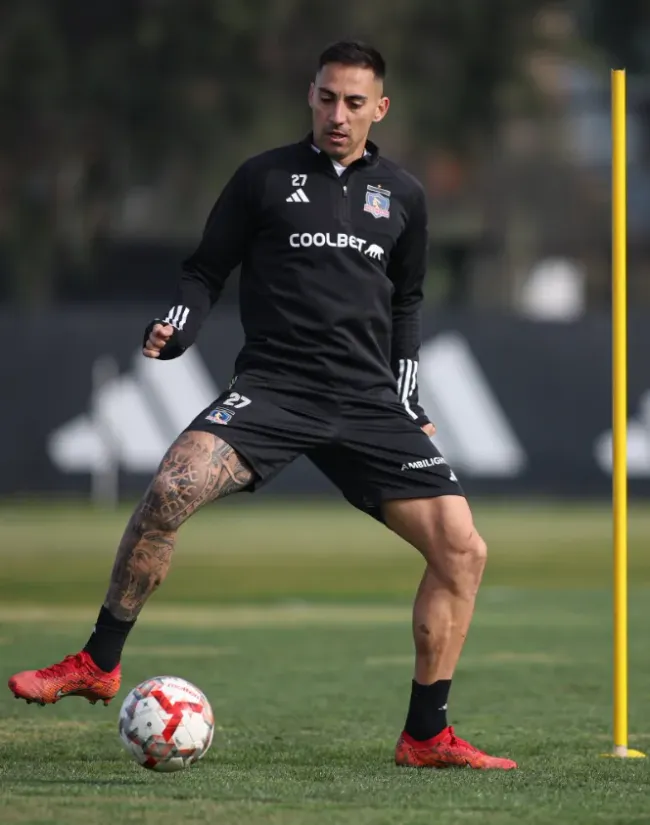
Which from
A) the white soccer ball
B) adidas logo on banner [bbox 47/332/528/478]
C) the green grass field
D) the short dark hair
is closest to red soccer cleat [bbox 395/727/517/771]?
the green grass field

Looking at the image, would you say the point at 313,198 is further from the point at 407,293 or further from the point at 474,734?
the point at 474,734

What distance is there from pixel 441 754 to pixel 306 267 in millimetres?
1819

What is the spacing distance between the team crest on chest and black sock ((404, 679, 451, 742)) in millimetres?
1725

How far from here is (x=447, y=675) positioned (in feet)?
24.2

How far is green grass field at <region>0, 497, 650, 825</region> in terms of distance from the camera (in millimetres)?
6219

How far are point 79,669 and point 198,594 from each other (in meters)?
7.75

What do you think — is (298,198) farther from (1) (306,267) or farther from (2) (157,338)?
(2) (157,338)

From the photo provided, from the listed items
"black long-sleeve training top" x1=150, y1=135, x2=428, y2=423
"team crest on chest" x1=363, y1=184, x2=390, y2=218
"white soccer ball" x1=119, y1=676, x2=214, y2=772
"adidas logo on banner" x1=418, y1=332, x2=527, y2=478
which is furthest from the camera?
"adidas logo on banner" x1=418, y1=332, x2=527, y2=478

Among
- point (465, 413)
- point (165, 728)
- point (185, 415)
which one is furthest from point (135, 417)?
point (165, 728)

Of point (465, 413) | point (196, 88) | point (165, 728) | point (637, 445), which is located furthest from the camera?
point (196, 88)

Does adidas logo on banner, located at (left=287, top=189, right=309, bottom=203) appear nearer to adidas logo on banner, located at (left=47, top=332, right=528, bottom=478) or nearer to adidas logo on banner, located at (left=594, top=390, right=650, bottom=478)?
adidas logo on banner, located at (left=47, top=332, right=528, bottom=478)

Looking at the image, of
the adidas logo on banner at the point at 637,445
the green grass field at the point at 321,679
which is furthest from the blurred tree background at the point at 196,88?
the green grass field at the point at 321,679

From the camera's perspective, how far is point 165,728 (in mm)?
6812

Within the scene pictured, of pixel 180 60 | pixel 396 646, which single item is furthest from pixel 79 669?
pixel 180 60
